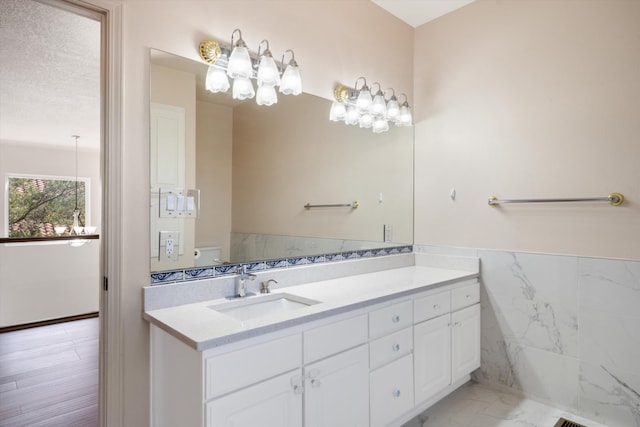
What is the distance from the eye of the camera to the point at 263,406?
131 cm

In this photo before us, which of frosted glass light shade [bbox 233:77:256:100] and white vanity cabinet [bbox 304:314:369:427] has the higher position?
frosted glass light shade [bbox 233:77:256:100]

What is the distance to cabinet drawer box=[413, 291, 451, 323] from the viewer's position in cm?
199

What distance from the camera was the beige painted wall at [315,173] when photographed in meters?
1.97

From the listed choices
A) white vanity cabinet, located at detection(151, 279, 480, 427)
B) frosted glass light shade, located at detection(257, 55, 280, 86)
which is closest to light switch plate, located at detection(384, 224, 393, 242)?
white vanity cabinet, located at detection(151, 279, 480, 427)

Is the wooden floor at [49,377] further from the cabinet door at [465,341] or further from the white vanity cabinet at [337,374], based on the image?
the cabinet door at [465,341]

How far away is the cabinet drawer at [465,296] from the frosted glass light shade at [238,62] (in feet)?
5.70

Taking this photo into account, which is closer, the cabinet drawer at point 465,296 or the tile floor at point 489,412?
the tile floor at point 489,412

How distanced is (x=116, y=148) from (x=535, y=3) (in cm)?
254

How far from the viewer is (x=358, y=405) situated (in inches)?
64.7

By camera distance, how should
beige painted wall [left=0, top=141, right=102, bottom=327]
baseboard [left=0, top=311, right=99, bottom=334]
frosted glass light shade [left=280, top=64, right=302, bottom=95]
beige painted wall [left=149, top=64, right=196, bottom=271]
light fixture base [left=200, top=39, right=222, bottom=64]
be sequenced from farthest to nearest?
beige painted wall [left=0, top=141, right=102, bottom=327], baseboard [left=0, top=311, right=99, bottom=334], frosted glass light shade [left=280, top=64, right=302, bottom=95], light fixture base [left=200, top=39, right=222, bottom=64], beige painted wall [left=149, top=64, right=196, bottom=271]

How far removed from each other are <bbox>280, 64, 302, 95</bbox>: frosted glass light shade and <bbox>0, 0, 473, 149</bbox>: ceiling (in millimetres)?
1064

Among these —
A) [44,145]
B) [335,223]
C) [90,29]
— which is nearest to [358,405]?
[335,223]

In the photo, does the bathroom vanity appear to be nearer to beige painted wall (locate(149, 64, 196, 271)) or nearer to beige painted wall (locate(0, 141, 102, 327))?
beige painted wall (locate(149, 64, 196, 271))


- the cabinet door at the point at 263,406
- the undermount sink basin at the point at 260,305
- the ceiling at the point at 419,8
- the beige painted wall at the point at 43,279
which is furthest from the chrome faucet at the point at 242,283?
the beige painted wall at the point at 43,279
